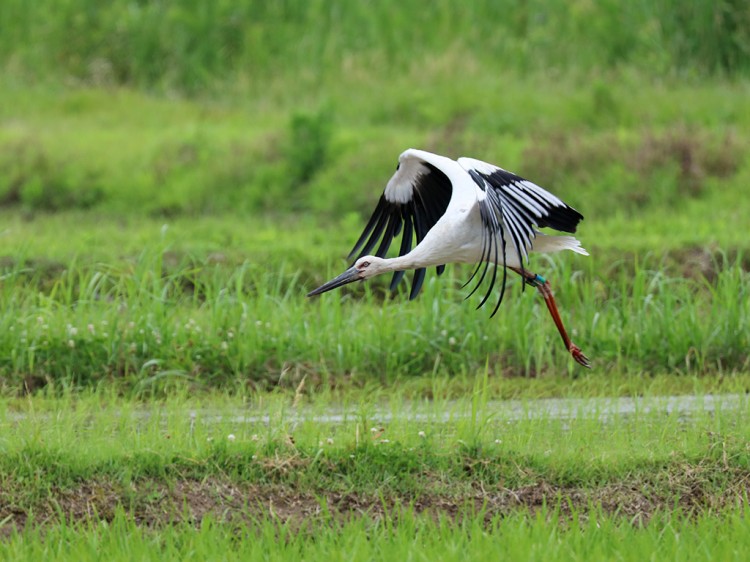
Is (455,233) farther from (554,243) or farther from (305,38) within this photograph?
(305,38)

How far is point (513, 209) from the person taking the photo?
504 cm

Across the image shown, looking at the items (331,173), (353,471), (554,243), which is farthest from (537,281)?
(331,173)

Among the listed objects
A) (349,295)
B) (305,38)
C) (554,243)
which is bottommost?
(349,295)

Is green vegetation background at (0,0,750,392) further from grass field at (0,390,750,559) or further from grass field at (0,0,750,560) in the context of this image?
grass field at (0,390,750,559)

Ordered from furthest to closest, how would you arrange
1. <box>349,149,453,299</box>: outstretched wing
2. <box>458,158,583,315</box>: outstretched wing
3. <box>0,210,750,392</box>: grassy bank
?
<box>0,210,750,392</box>: grassy bank
<box>349,149,453,299</box>: outstretched wing
<box>458,158,583,315</box>: outstretched wing

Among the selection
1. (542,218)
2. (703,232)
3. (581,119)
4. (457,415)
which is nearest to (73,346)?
(457,415)

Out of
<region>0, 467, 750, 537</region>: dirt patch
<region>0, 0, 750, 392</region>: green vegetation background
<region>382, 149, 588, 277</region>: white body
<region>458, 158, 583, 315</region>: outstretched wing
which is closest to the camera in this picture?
<region>0, 467, 750, 537</region>: dirt patch

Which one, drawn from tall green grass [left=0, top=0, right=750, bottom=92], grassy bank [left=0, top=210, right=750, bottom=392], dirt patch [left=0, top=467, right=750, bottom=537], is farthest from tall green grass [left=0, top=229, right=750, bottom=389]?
tall green grass [left=0, top=0, right=750, bottom=92]

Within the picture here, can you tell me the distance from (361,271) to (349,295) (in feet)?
6.50

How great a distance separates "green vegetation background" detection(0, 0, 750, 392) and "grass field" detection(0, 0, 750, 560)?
0.03 metres

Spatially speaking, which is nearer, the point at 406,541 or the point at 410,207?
the point at 406,541

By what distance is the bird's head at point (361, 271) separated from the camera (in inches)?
213

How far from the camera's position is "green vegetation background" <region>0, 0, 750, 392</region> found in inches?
267

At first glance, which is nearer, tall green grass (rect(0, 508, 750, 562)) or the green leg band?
tall green grass (rect(0, 508, 750, 562))
